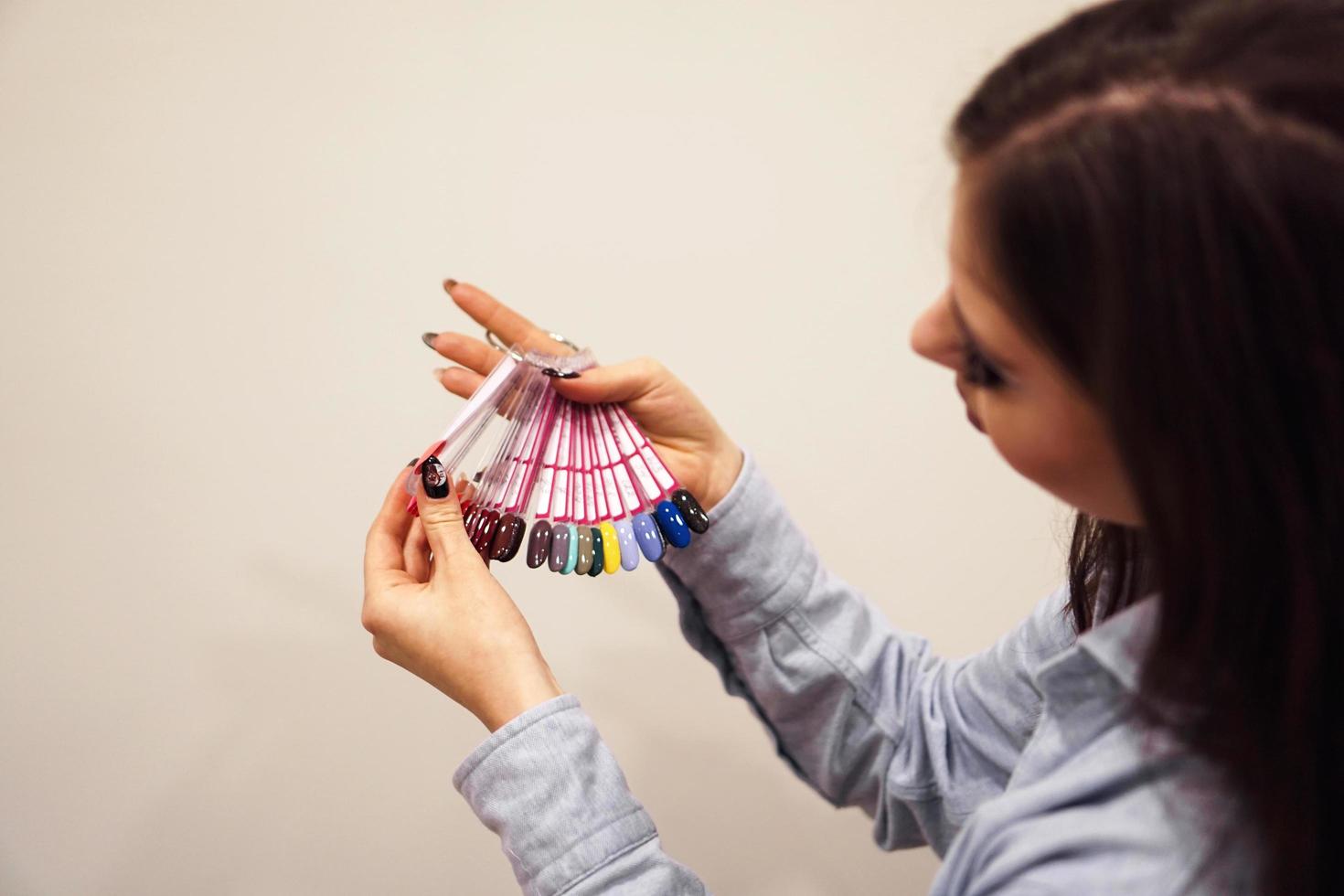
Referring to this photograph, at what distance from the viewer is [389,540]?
0.53 meters

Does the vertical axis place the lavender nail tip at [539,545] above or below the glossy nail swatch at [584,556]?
above

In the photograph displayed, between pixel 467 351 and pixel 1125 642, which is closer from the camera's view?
pixel 1125 642

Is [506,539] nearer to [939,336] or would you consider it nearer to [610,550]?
[610,550]

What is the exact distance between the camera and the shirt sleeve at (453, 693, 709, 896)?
1.47ft

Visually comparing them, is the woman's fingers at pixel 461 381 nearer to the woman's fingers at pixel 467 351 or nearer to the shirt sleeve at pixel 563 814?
the woman's fingers at pixel 467 351

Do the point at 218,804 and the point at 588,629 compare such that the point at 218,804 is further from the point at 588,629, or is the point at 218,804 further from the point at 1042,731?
the point at 1042,731

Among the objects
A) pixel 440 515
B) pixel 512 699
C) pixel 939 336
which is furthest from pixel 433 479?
pixel 939 336

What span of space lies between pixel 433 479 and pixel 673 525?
14cm

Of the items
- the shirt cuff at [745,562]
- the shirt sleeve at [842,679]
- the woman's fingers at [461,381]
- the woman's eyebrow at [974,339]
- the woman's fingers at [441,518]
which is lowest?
the shirt sleeve at [842,679]

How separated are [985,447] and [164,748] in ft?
2.39

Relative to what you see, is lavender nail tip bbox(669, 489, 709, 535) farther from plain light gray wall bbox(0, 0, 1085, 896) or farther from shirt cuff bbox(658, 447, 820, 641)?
→ plain light gray wall bbox(0, 0, 1085, 896)

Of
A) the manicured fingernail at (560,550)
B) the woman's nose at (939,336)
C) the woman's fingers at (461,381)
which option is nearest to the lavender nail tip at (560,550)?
the manicured fingernail at (560,550)

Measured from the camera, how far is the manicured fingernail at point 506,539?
1.77 feet

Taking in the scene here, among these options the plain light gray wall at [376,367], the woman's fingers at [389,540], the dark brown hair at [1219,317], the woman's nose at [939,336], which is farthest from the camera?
the plain light gray wall at [376,367]
